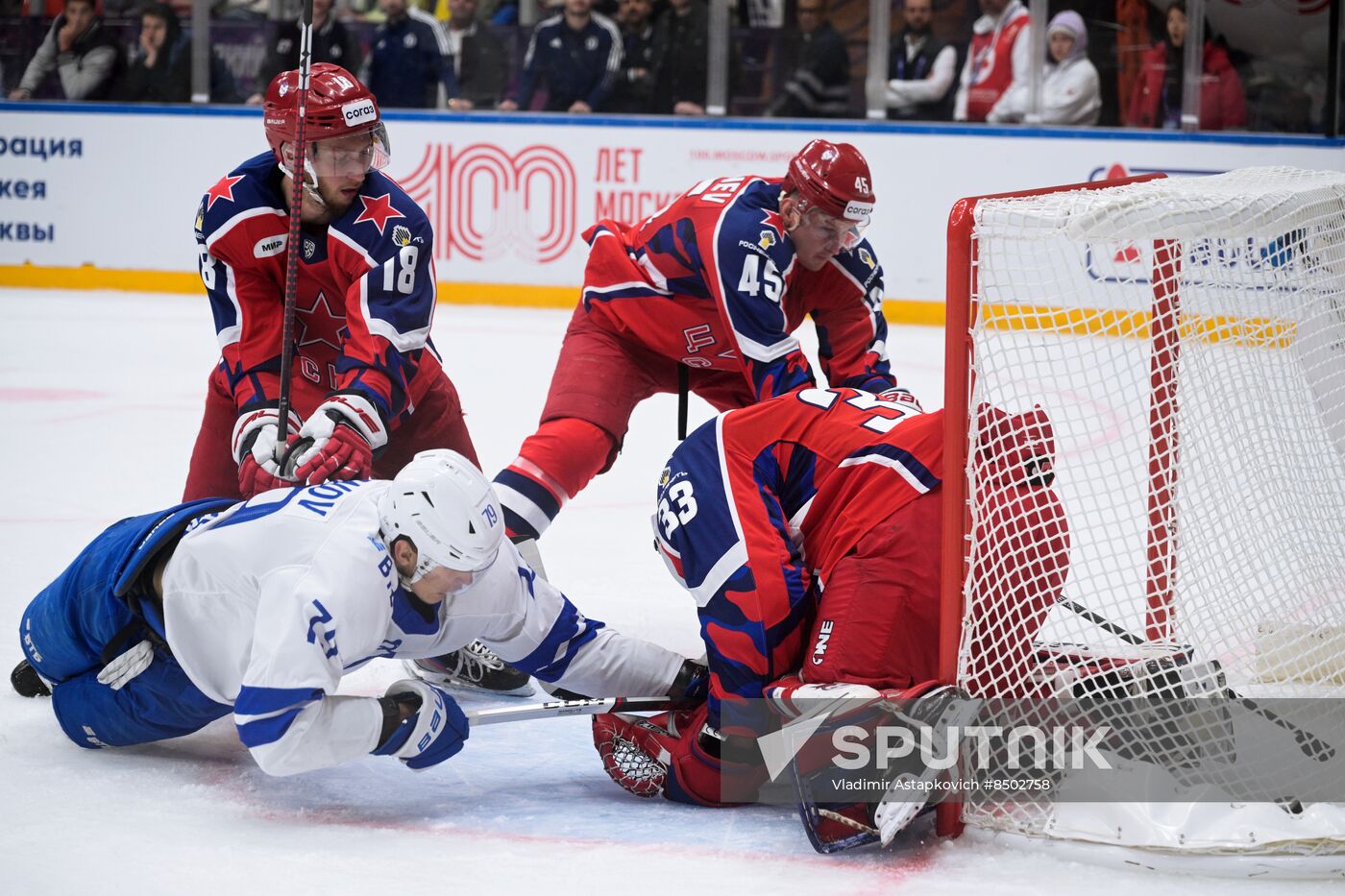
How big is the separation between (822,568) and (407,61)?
6.43 meters

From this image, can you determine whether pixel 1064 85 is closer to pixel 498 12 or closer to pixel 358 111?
pixel 498 12

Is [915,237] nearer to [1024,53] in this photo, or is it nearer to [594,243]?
[1024,53]

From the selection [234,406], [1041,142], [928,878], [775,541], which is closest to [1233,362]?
[775,541]

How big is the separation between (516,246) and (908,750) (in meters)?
6.01

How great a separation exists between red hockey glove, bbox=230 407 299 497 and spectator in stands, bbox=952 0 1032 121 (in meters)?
5.32

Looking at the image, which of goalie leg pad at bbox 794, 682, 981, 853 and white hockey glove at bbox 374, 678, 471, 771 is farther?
white hockey glove at bbox 374, 678, 471, 771

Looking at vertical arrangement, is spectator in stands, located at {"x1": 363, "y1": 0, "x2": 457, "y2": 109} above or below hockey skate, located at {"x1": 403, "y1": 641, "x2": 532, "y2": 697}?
above

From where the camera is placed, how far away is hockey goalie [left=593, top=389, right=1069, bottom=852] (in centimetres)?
238

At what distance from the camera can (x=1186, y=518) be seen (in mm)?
2502

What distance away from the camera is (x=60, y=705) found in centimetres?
264

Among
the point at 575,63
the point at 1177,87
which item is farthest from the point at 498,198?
the point at 1177,87

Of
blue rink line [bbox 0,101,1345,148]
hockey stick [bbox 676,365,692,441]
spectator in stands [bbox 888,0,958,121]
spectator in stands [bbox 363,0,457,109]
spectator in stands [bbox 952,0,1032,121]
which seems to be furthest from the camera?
spectator in stands [bbox 363,0,457,109]

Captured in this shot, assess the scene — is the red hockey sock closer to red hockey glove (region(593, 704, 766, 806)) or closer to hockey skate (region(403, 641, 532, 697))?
hockey skate (region(403, 641, 532, 697))

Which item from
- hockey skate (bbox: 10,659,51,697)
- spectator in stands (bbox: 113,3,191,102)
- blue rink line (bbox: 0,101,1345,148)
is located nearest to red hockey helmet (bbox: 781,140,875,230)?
hockey skate (bbox: 10,659,51,697)
